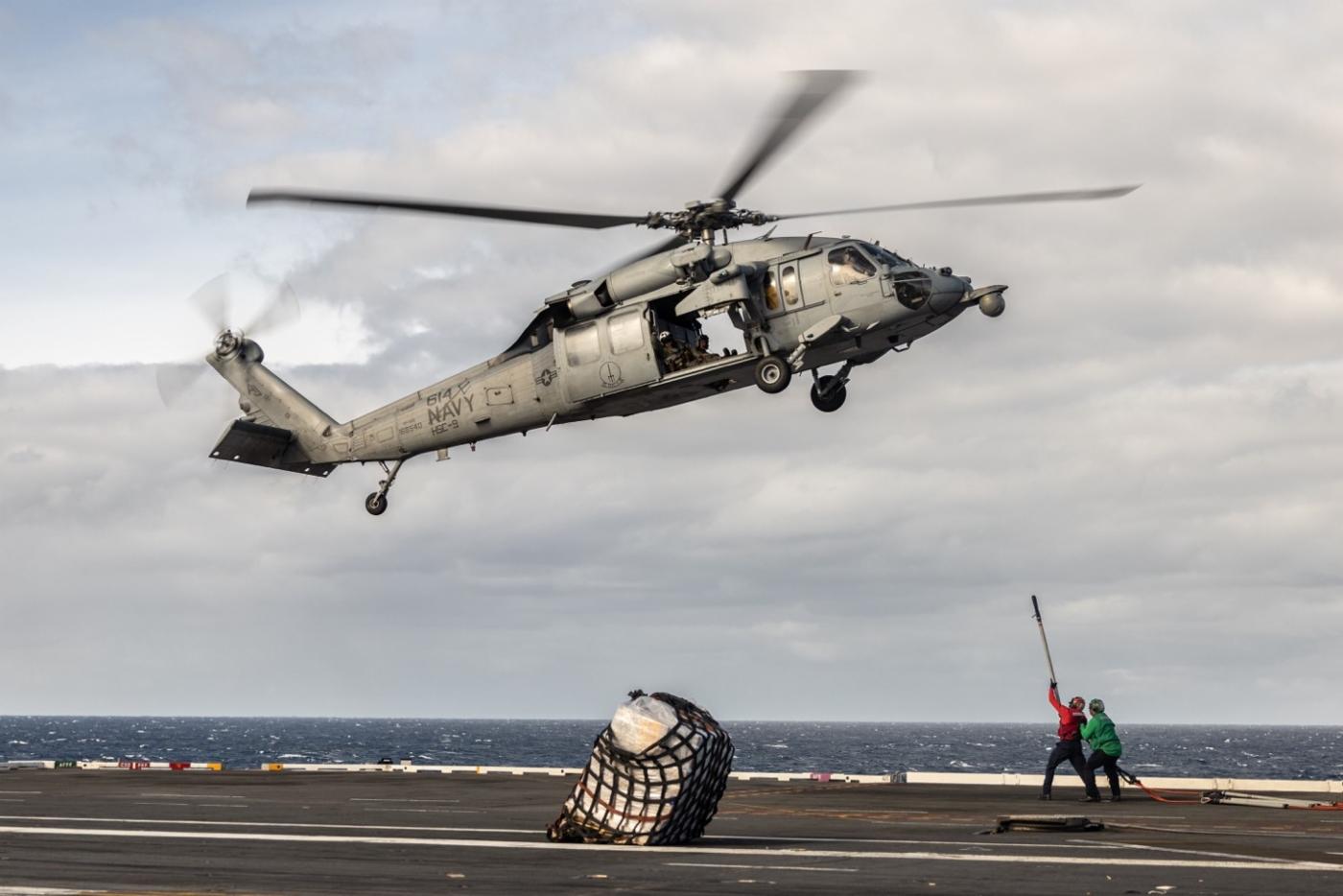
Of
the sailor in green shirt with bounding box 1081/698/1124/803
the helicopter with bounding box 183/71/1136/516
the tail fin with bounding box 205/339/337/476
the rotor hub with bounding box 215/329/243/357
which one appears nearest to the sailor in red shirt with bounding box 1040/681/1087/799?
the sailor in green shirt with bounding box 1081/698/1124/803

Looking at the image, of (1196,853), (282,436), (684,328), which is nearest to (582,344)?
(684,328)

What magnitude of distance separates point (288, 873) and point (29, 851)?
421 cm

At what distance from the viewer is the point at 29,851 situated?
16625 mm

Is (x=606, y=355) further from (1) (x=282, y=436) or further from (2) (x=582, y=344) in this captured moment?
(1) (x=282, y=436)

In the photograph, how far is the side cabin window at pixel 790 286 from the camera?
29.3m

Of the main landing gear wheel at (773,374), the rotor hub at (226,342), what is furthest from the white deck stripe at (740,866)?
the rotor hub at (226,342)

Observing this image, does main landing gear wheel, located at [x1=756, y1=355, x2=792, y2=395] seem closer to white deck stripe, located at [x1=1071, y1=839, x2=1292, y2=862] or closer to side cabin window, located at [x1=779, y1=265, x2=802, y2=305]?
side cabin window, located at [x1=779, y1=265, x2=802, y2=305]

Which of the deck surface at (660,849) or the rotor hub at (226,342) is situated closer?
the deck surface at (660,849)

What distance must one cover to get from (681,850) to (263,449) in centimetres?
2140

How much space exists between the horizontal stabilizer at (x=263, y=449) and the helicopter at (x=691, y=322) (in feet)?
10.3

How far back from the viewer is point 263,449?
35031 millimetres

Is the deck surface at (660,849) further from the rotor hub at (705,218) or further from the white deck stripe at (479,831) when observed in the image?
the rotor hub at (705,218)

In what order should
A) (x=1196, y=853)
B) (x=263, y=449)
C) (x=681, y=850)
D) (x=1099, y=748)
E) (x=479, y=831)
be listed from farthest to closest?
(x=263, y=449) → (x=1099, y=748) → (x=479, y=831) → (x=681, y=850) → (x=1196, y=853)

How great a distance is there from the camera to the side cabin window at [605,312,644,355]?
97.6 feet
